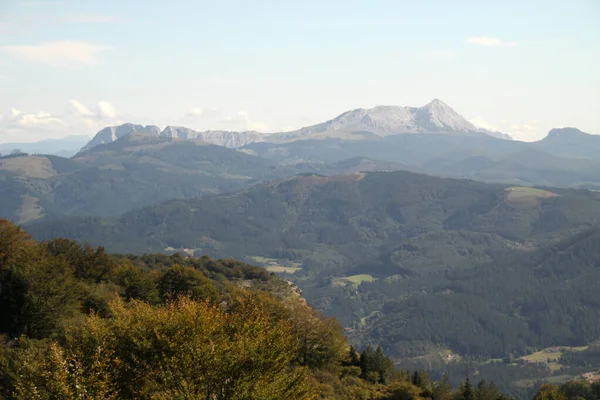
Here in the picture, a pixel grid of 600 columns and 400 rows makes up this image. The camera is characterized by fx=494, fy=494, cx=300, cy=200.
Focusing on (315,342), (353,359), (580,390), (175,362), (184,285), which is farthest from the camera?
(580,390)

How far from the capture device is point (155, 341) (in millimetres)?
33781

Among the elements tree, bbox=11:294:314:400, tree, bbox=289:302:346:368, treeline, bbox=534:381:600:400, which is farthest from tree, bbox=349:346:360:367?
tree, bbox=11:294:314:400

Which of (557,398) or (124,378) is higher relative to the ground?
(124,378)

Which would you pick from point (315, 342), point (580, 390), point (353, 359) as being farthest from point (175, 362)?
point (580, 390)

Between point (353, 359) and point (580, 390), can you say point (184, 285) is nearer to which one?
point (353, 359)

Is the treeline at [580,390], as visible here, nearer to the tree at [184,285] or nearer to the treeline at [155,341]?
the treeline at [155,341]

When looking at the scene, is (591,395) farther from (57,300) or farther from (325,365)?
(57,300)

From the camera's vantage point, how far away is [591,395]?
114312 mm

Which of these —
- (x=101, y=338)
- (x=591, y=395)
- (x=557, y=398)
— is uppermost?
(x=101, y=338)

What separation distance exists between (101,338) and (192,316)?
7088 mm

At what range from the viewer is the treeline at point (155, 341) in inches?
1221

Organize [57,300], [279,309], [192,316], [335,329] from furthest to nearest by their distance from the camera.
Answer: [335,329] < [279,309] < [57,300] < [192,316]

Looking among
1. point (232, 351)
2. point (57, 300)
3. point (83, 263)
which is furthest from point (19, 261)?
point (232, 351)

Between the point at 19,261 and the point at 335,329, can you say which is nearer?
the point at 19,261
